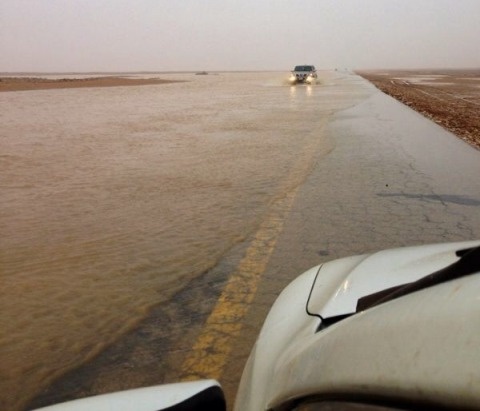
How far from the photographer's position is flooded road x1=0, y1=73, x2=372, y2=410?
312cm

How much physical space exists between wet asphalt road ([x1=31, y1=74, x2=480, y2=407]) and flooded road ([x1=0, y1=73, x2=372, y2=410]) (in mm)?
134

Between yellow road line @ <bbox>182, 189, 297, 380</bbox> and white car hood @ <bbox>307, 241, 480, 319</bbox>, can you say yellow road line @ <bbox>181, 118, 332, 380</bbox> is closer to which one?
yellow road line @ <bbox>182, 189, 297, 380</bbox>

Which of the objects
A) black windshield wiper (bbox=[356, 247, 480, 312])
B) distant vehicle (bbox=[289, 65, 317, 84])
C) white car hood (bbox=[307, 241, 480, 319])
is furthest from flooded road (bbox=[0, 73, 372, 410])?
distant vehicle (bbox=[289, 65, 317, 84])

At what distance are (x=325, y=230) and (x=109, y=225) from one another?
89.5 inches

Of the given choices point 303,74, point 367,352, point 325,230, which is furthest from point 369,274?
point 303,74

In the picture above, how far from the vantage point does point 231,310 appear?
3.38m

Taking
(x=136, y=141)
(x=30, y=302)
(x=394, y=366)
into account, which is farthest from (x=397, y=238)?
(x=136, y=141)

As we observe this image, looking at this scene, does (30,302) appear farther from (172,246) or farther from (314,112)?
(314,112)

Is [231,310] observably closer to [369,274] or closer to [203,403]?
[369,274]

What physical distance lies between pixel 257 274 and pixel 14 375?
1925 millimetres

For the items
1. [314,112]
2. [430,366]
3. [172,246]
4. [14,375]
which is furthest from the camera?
[314,112]

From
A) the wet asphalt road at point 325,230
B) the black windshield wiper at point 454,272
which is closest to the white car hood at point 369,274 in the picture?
the black windshield wiper at point 454,272

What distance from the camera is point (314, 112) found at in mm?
18578

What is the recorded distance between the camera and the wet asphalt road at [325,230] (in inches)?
111
